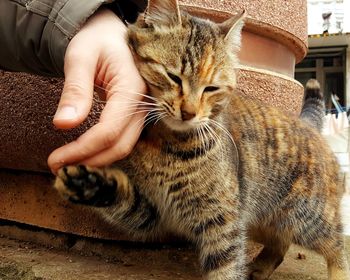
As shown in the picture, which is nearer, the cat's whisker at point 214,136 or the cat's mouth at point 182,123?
the cat's mouth at point 182,123

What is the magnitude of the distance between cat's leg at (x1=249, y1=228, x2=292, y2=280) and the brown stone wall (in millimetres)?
544

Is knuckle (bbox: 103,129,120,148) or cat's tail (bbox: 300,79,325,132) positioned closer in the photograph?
knuckle (bbox: 103,129,120,148)

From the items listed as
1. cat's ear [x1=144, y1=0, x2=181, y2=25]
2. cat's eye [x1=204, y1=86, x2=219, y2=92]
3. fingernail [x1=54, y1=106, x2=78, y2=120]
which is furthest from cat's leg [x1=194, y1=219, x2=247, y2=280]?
fingernail [x1=54, y1=106, x2=78, y2=120]

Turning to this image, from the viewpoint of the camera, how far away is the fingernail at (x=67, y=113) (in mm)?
939

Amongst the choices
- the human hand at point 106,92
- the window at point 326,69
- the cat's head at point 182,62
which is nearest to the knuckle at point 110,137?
the human hand at point 106,92

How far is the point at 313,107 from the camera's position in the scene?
232 centimetres

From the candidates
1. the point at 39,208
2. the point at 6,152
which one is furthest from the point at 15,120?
the point at 39,208

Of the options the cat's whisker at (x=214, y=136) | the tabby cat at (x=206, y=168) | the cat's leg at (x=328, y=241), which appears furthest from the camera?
the cat's leg at (x=328, y=241)

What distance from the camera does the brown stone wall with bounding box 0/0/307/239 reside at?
178cm

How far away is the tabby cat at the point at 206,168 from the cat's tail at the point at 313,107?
0.35 metres

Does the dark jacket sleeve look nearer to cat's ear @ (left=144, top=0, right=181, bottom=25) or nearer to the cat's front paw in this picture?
cat's ear @ (left=144, top=0, right=181, bottom=25)

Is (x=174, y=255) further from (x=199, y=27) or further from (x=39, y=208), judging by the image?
(x=199, y=27)

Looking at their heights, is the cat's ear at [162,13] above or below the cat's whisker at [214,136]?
above

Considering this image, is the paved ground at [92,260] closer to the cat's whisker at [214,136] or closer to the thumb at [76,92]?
the cat's whisker at [214,136]
